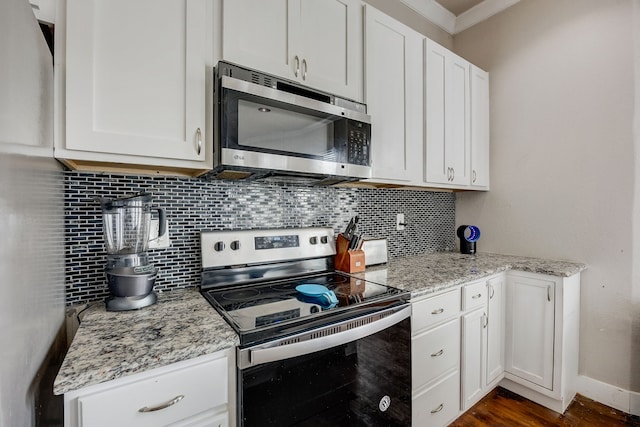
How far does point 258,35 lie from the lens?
1.27 metres

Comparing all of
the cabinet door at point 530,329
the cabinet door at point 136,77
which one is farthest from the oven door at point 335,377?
the cabinet door at point 530,329

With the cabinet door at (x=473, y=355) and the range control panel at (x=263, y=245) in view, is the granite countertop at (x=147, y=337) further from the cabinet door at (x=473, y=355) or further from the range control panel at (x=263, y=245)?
the cabinet door at (x=473, y=355)

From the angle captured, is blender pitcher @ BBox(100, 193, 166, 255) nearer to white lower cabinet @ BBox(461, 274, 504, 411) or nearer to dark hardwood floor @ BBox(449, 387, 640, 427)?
white lower cabinet @ BBox(461, 274, 504, 411)

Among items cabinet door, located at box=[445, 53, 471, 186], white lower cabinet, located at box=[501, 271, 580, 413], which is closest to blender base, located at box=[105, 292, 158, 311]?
cabinet door, located at box=[445, 53, 471, 186]

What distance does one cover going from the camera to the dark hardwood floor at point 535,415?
1.73 m

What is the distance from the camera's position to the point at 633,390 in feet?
5.96

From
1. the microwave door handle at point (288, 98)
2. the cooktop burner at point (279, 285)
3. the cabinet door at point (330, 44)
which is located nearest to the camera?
the cooktop burner at point (279, 285)

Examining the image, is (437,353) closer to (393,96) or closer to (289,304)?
(289,304)

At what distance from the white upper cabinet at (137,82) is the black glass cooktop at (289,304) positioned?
22.0 inches

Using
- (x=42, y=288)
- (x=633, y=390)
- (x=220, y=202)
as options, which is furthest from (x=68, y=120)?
(x=633, y=390)

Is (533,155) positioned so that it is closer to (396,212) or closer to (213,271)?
(396,212)

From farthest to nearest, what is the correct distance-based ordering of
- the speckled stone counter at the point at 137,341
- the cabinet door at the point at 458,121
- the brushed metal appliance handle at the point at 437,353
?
the cabinet door at the point at 458,121, the brushed metal appliance handle at the point at 437,353, the speckled stone counter at the point at 137,341

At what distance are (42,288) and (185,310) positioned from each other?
414 millimetres

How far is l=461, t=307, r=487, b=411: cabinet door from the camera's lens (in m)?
1.69
